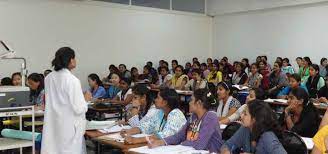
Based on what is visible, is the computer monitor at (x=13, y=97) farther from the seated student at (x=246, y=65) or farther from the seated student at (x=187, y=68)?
the seated student at (x=246, y=65)

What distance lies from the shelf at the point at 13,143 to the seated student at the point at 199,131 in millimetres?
1246

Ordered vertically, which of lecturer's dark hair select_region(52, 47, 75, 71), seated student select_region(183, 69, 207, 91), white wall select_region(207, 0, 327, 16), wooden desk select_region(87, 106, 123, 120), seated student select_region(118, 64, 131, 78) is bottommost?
wooden desk select_region(87, 106, 123, 120)

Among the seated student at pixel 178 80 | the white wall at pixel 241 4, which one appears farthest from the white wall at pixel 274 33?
the seated student at pixel 178 80

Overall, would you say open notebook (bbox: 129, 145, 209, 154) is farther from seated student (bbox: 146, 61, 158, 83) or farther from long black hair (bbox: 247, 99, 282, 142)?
seated student (bbox: 146, 61, 158, 83)

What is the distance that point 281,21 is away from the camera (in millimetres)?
11539

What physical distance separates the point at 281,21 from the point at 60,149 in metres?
9.65

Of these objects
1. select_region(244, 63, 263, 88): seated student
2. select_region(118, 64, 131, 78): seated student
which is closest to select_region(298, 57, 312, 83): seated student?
select_region(244, 63, 263, 88): seated student

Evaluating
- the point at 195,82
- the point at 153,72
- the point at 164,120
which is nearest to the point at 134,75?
the point at 153,72

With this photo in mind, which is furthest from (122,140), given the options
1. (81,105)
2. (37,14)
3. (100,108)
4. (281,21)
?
(281,21)

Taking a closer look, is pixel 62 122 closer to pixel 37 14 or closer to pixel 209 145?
pixel 209 145

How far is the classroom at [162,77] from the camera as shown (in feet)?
10.7

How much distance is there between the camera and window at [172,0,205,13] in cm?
1255

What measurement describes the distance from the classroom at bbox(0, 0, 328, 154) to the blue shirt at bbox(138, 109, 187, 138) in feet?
0.03

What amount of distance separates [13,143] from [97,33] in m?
7.30
